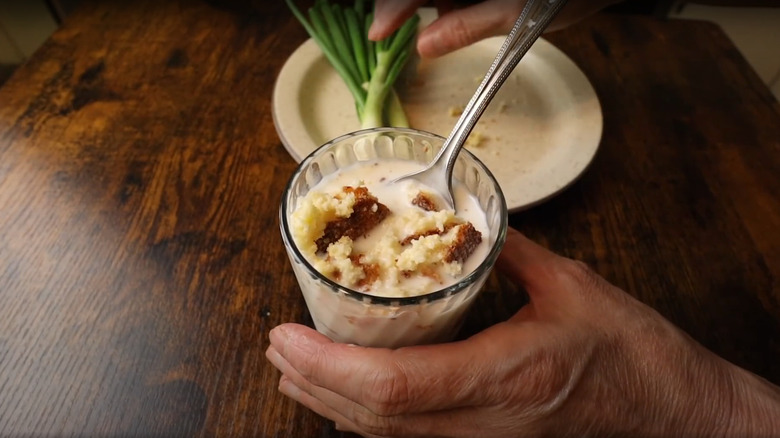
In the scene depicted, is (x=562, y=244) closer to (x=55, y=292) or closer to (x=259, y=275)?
(x=259, y=275)

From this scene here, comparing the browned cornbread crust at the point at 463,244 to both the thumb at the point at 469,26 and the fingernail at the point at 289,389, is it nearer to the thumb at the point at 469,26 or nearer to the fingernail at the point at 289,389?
the fingernail at the point at 289,389

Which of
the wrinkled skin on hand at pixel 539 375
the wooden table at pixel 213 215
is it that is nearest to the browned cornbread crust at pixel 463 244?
the wrinkled skin on hand at pixel 539 375

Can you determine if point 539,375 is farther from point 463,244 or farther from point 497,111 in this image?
point 497,111

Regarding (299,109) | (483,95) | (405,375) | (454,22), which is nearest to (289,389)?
(405,375)

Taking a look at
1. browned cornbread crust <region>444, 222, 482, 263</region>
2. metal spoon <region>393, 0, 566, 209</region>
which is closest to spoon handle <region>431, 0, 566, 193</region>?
metal spoon <region>393, 0, 566, 209</region>

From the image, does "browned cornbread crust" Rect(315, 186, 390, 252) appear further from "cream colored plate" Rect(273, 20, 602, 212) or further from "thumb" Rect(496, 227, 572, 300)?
"cream colored plate" Rect(273, 20, 602, 212)

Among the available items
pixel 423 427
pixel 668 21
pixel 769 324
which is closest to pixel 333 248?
pixel 423 427
